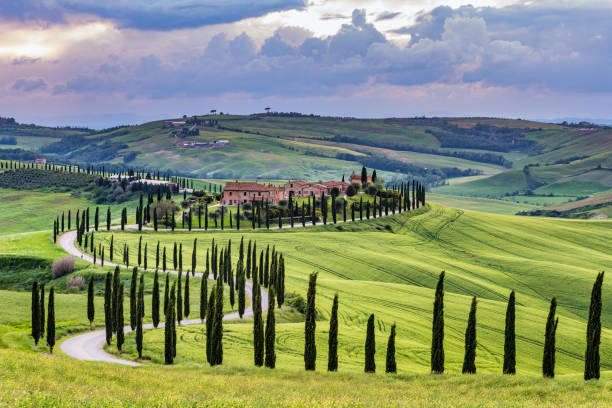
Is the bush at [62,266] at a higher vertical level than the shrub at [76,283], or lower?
higher

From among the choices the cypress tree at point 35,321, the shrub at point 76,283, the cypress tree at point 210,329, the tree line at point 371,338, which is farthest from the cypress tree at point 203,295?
the shrub at point 76,283

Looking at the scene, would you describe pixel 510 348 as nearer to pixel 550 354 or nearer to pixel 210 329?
pixel 550 354

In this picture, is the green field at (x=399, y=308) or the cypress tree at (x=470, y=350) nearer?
the green field at (x=399, y=308)

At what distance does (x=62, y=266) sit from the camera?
106875 mm

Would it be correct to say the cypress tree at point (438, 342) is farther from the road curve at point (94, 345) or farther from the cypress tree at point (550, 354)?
the road curve at point (94, 345)

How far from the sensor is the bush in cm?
10644

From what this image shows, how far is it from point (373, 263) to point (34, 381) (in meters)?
94.7

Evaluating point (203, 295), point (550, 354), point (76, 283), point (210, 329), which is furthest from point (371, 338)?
point (76, 283)

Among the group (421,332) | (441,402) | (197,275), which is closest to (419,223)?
(197,275)

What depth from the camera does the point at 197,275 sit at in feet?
360

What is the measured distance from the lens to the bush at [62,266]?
349ft

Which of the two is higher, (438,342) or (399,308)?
(438,342)

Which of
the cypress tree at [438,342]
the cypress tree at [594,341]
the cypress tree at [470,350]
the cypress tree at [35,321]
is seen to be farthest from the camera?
the cypress tree at [35,321]

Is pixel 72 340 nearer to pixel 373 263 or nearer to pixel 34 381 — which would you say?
pixel 34 381
